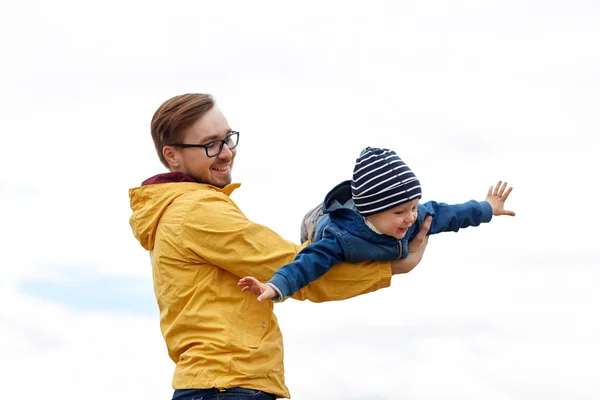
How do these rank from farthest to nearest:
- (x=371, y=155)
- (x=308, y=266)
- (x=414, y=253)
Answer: (x=414, y=253) < (x=371, y=155) < (x=308, y=266)

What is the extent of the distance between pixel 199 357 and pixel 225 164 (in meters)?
1.12

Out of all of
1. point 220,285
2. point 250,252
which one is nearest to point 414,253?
point 250,252

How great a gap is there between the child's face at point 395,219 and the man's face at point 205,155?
0.89m

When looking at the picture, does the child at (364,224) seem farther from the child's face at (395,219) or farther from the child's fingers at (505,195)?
the child's fingers at (505,195)

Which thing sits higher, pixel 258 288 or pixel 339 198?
pixel 339 198

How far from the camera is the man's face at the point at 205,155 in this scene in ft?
17.9

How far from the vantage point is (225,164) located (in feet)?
18.2

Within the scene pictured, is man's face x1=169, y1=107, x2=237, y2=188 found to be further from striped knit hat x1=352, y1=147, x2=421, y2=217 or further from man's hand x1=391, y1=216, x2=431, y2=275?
man's hand x1=391, y1=216, x2=431, y2=275

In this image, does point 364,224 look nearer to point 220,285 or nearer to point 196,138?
point 220,285

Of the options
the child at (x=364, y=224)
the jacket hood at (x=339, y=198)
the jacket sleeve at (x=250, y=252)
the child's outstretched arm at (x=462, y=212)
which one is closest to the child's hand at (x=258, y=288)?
the child at (x=364, y=224)

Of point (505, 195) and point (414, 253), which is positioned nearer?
point (414, 253)

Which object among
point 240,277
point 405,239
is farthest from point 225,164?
point 405,239

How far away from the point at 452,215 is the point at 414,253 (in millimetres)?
320

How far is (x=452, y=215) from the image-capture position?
5.51m
